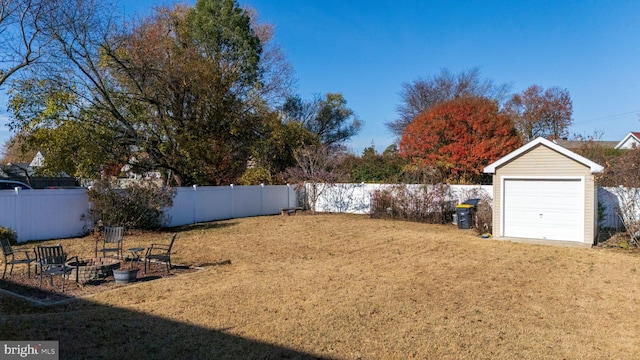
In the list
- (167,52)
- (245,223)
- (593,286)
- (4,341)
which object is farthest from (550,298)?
(167,52)

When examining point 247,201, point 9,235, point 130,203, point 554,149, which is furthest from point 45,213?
point 554,149

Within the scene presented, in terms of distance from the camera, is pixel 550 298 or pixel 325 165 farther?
pixel 325 165

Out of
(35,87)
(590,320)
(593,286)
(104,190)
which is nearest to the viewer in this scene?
(590,320)

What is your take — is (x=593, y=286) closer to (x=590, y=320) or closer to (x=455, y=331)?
(x=590, y=320)

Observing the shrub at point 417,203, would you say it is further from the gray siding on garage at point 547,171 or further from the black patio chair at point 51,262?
the black patio chair at point 51,262

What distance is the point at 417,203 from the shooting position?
61.4 feet

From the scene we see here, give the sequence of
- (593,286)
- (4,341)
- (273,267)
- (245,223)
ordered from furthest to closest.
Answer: (245,223), (273,267), (593,286), (4,341)

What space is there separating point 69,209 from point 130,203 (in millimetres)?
1989

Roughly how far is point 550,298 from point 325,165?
16.2 m

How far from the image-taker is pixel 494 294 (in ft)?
23.4

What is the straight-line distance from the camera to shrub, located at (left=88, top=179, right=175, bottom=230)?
14.0 m

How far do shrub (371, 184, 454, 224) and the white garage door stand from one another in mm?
4606

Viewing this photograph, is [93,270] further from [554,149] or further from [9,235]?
[554,149]

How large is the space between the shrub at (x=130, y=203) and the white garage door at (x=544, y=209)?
11791 millimetres
